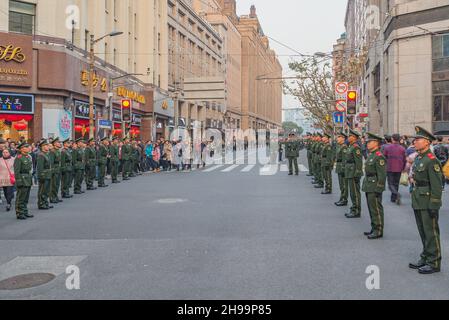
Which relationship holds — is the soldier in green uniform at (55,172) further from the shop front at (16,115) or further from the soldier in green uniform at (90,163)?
the shop front at (16,115)

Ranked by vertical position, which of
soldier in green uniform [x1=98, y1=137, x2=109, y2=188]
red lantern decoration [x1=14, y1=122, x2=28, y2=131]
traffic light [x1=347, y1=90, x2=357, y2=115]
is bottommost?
soldier in green uniform [x1=98, y1=137, x2=109, y2=188]

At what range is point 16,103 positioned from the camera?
79.2 feet

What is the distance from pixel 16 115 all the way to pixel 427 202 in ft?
75.1

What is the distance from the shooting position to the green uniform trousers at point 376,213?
8.14 meters

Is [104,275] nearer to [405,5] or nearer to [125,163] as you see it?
[125,163]

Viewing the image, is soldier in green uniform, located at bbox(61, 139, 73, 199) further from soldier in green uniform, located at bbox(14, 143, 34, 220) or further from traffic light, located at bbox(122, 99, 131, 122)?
traffic light, located at bbox(122, 99, 131, 122)

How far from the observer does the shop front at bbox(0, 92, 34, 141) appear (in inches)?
943

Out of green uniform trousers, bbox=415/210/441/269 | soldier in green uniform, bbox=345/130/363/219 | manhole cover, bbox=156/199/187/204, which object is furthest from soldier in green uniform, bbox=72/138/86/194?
green uniform trousers, bbox=415/210/441/269

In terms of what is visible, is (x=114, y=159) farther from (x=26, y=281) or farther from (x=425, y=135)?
(x=425, y=135)

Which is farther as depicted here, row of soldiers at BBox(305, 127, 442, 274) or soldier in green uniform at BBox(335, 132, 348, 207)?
soldier in green uniform at BBox(335, 132, 348, 207)

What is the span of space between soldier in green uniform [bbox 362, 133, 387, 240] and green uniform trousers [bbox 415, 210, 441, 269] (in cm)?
174
